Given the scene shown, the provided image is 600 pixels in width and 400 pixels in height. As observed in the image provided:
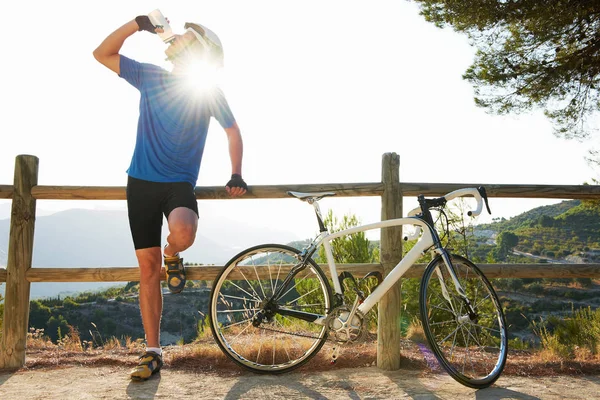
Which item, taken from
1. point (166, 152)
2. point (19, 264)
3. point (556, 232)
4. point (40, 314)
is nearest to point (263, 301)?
point (166, 152)

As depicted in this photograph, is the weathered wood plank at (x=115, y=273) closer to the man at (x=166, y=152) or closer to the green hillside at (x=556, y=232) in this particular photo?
the man at (x=166, y=152)

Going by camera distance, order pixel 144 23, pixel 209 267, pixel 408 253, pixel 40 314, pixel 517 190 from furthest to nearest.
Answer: pixel 40 314
pixel 517 190
pixel 209 267
pixel 144 23
pixel 408 253

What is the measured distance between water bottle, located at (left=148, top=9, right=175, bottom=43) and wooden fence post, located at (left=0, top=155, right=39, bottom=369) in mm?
1451

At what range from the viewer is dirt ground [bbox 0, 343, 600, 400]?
10.2 feet

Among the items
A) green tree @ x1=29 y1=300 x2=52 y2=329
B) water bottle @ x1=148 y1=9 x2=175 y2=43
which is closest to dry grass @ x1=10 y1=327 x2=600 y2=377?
water bottle @ x1=148 y1=9 x2=175 y2=43

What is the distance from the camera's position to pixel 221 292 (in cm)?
356

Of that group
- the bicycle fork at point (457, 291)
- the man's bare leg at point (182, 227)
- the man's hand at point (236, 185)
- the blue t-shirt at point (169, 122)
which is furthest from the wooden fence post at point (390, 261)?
the man's bare leg at point (182, 227)

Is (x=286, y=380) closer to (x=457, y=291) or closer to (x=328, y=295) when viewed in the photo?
(x=328, y=295)

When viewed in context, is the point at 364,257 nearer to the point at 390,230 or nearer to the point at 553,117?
the point at 390,230

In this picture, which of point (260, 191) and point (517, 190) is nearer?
point (260, 191)

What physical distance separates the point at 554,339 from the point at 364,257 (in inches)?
117

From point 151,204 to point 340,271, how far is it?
1370 mm

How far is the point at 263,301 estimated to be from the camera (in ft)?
11.2

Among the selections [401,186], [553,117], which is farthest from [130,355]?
[553,117]
